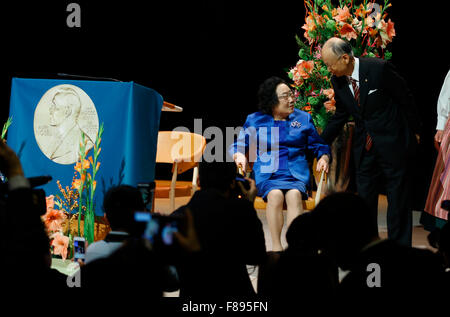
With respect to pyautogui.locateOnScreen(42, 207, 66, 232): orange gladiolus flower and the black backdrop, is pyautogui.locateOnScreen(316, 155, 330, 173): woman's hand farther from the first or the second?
the black backdrop

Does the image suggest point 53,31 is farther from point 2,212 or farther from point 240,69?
point 2,212

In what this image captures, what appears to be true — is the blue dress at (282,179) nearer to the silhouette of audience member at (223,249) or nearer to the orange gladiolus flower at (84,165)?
the orange gladiolus flower at (84,165)

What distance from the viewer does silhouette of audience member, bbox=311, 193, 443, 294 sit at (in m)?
1.30

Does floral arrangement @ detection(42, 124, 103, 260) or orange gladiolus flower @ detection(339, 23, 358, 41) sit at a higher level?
orange gladiolus flower @ detection(339, 23, 358, 41)

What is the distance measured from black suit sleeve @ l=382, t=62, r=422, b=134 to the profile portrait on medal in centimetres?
168

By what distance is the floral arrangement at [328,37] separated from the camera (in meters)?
3.41

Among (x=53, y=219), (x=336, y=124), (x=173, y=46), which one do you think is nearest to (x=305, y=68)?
(x=336, y=124)

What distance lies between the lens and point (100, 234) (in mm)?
3061

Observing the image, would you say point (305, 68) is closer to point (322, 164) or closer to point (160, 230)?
point (322, 164)

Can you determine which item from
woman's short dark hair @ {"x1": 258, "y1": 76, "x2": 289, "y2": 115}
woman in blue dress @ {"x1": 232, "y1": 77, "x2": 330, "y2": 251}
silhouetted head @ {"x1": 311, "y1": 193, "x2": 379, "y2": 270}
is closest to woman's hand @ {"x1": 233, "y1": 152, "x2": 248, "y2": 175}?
woman in blue dress @ {"x1": 232, "y1": 77, "x2": 330, "y2": 251}

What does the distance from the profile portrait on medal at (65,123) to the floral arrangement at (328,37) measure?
1511 mm

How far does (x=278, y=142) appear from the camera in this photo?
10.5 feet

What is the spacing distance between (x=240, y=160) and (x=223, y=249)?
4.65 feet

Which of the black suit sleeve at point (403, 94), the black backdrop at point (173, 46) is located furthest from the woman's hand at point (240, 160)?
the black backdrop at point (173, 46)
